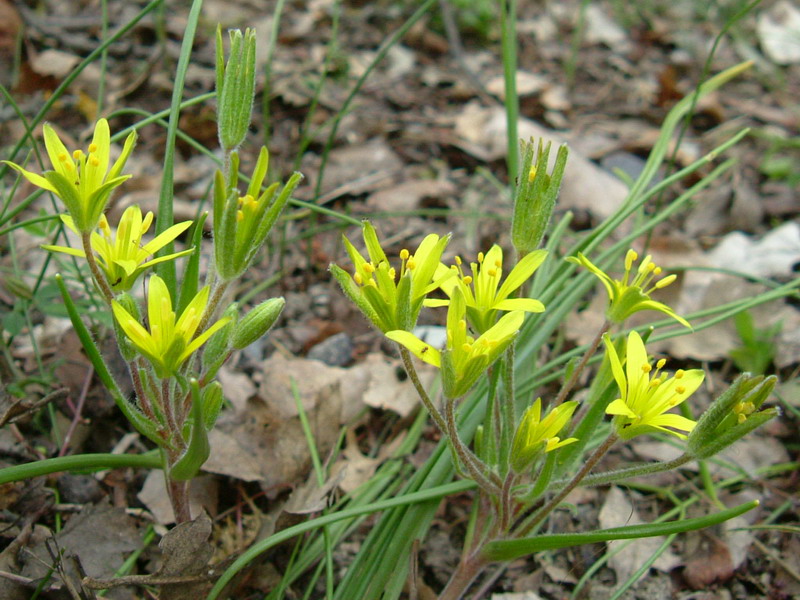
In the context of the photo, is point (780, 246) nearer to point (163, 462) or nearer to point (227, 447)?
point (227, 447)

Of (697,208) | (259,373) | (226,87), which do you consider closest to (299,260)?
(259,373)

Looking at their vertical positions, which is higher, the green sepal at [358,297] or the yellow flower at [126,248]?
the yellow flower at [126,248]

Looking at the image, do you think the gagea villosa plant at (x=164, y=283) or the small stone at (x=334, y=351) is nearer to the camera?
the gagea villosa plant at (x=164, y=283)

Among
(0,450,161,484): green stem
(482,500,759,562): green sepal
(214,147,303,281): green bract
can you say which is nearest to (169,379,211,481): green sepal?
(0,450,161,484): green stem

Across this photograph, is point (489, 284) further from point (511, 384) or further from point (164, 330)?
point (164, 330)

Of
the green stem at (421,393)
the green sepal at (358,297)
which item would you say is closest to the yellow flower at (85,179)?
the green sepal at (358,297)

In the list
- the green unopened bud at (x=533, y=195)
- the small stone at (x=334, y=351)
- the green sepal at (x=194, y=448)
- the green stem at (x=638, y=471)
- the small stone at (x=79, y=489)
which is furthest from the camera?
the small stone at (x=334, y=351)

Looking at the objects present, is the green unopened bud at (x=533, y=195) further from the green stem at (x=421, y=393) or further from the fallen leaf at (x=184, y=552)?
the fallen leaf at (x=184, y=552)
